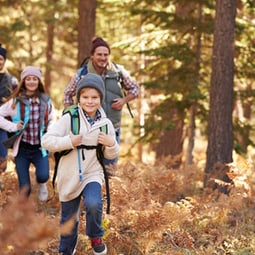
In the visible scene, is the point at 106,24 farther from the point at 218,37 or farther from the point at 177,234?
the point at 177,234

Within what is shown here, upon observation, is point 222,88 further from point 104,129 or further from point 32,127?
point 104,129

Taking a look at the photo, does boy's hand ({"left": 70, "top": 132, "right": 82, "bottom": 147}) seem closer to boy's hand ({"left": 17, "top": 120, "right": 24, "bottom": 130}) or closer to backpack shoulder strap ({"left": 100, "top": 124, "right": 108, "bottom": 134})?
backpack shoulder strap ({"left": 100, "top": 124, "right": 108, "bottom": 134})

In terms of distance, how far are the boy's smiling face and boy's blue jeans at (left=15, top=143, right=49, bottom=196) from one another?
2372 mm

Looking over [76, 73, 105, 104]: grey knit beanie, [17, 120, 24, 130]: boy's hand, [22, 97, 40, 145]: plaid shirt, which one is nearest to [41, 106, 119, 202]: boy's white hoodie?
[76, 73, 105, 104]: grey knit beanie

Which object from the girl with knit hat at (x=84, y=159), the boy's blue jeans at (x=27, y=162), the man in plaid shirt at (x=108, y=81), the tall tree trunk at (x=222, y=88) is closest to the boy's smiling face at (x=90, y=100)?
the girl with knit hat at (x=84, y=159)

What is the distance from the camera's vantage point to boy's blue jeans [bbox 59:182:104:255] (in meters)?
5.47

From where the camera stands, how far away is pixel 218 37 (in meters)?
9.71

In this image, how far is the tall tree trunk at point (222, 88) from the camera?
9.62 m

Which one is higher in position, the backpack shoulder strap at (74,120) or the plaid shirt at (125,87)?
the plaid shirt at (125,87)

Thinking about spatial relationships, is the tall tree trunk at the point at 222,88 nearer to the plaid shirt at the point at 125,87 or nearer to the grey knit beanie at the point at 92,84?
the plaid shirt at the point at 125,87

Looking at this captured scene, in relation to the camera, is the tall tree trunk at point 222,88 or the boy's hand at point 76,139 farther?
the tall tree trunk at point 222,88

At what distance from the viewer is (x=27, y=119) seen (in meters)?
7.79

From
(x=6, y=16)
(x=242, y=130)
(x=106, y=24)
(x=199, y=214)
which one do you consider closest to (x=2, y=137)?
(x=199, y=214)

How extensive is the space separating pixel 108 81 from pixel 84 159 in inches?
108
